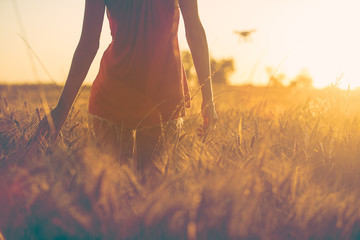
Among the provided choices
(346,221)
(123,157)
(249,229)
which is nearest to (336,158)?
Result: (346,221)

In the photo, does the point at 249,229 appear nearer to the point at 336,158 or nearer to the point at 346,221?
the point at 346,221

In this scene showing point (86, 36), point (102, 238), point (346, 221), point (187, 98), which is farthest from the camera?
point (187, 98)

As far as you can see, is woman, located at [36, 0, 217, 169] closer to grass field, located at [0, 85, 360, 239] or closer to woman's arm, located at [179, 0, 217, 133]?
woman's arm, located at [179, 0, 217, 133]

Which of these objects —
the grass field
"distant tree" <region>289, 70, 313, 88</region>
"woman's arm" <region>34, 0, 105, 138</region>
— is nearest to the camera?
the grass field

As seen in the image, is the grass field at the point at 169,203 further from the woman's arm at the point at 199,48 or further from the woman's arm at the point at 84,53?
the woman's arm at the point at 199,48

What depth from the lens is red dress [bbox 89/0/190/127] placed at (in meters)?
1.51

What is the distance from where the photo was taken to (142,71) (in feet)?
5.00

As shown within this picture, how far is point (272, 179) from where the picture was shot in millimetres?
908

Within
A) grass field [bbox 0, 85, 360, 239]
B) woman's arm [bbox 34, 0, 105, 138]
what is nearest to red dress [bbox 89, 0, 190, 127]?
woman's arm [bbox 34, 0, 105, 138]

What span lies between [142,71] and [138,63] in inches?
1.7

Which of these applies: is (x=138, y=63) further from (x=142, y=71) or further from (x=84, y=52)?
(x=84, y=52)

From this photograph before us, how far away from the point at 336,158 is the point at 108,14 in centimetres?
124

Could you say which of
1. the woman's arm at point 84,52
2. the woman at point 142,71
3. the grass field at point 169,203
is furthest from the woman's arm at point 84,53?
the grass field at point 169,203

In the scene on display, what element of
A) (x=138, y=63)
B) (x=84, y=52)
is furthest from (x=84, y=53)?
(x=138, y=63)
